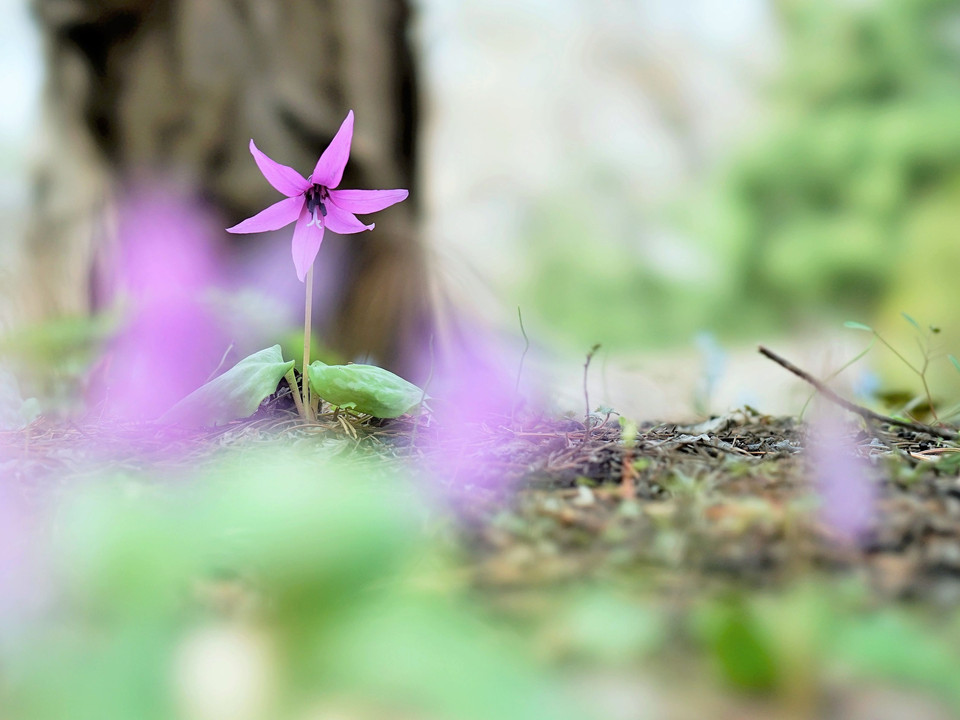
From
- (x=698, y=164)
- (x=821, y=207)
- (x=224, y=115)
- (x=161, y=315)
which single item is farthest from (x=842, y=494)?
(x=698, y=164)

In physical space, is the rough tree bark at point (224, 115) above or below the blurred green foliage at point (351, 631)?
above

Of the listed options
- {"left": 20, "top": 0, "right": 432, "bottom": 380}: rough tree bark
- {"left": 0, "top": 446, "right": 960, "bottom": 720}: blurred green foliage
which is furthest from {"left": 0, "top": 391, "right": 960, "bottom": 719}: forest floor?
{"left": 20, "top": 0, "right": 432, "bottom": 380}: rough tree bark

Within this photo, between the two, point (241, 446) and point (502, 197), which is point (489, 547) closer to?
point (241, 446)

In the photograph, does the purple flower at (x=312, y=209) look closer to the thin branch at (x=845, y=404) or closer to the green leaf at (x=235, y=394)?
the green leaf at (x=235, y=394)

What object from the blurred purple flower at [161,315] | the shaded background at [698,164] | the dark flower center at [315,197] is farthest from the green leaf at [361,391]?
the shaded background at [698,164]

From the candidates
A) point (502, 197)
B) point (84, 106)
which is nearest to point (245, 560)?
point (84, 106)

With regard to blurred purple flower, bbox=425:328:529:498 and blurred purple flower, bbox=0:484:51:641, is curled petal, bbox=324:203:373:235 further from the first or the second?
blurred purple flower, bbox=0:484:51:641

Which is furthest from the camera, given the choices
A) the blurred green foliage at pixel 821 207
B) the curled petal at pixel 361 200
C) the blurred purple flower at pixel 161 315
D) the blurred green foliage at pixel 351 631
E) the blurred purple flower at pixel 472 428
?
the blurred green foliage at pixel 821 207

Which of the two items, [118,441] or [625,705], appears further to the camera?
[118,441]
